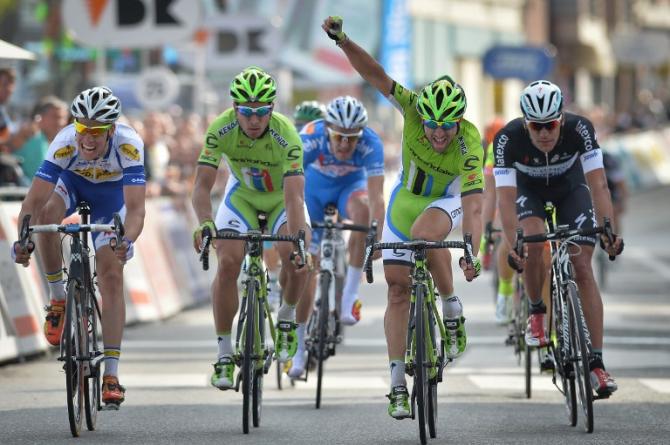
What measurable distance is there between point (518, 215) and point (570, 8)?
66033 millimetres

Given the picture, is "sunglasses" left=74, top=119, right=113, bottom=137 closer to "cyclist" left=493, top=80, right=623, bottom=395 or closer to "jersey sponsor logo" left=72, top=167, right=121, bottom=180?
"jersey sponsor logo" left=72, top=167, right=121, bottom=180

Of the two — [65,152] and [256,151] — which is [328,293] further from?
[65,152]

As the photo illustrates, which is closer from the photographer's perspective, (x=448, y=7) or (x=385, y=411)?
(x=385, y=411)

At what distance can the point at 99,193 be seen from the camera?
1128cm

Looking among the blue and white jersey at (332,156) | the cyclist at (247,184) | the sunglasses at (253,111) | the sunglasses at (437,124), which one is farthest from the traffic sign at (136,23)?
the sunglasses at (437,124)

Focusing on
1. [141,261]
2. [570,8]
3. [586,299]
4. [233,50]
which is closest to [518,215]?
[586,299]

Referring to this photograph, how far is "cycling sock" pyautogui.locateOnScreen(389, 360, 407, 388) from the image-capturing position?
1064cm

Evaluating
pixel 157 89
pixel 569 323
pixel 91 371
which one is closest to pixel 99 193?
pixel 91 371

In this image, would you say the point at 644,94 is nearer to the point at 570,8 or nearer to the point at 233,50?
the point at 570,8

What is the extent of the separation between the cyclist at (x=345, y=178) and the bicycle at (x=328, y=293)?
3.1 inches

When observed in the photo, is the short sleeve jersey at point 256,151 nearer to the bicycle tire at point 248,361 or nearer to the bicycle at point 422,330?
the bicycle tire at point 248,361

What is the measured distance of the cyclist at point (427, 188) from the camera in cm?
1064

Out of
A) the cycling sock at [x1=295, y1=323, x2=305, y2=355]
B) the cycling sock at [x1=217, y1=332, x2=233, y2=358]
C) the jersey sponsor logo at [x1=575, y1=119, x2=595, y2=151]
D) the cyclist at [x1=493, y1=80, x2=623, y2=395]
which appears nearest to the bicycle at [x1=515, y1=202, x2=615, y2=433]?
the cyclist at [x1=493, y1=80, x2=623, y2=395]

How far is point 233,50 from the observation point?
2897 centimetres
